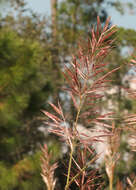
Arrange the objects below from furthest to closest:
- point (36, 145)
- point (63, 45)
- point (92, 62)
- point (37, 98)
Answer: point (63, 45)
point (36, 145)
point (37, 98)
point (92, 62)

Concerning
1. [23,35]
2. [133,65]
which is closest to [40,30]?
[23,35]

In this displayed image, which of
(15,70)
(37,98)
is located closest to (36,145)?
(37,98)

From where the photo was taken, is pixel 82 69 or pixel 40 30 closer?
pixel 82 69

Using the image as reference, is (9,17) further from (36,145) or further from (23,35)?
(36,145)

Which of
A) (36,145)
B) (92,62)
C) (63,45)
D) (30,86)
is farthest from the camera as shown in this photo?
(63,45)

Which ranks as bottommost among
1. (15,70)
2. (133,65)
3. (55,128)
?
(15,70)

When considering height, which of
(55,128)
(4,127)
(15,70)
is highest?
(55,128)

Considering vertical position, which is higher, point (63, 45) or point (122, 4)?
point (122, 4)

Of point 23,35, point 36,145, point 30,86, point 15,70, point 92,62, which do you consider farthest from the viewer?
point 23,35

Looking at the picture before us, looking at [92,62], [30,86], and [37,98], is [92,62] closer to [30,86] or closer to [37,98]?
[30,86]
